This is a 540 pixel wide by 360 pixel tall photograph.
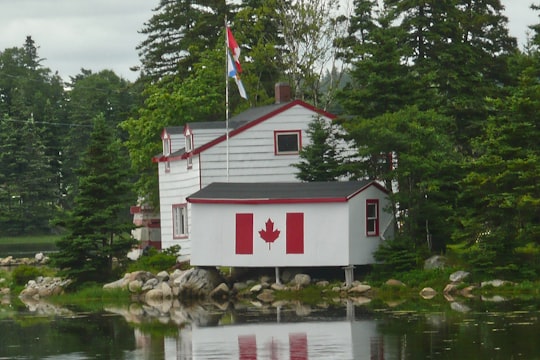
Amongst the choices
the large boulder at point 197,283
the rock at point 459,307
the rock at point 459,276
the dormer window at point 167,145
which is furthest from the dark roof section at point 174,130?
the rock at point 459,307

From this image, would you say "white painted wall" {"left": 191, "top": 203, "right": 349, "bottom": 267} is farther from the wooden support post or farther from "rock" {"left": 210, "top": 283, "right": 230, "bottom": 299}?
"rock" {"left": 210, "top": 283, "right": 230, "bottom": 299}

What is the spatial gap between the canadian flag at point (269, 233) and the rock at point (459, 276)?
5.85 metres

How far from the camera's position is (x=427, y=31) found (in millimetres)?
60438

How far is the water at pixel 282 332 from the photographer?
101ft

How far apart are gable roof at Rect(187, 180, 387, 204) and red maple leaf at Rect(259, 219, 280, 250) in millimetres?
834

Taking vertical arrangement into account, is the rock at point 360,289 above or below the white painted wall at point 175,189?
below

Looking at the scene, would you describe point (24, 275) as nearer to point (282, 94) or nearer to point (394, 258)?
point (282, 94)

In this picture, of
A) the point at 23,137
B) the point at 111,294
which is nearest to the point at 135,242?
the point at 111,294

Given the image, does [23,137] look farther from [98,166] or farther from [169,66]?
[98,166]

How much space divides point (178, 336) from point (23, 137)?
8223 cm

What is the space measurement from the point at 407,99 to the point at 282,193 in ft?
22.8

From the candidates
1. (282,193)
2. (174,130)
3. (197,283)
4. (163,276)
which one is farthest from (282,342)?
(174,130)

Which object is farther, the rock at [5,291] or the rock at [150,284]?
the rock at [5,291]

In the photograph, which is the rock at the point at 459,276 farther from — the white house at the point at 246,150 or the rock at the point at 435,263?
the white house at the point at 246,150
